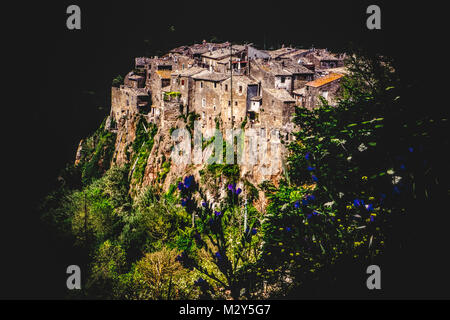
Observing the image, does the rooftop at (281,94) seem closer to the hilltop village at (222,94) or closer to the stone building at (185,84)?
the hilltop village at (222,94)

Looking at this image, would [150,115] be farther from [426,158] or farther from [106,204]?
[426,158]

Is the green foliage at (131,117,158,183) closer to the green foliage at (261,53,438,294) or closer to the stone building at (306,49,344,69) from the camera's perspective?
the stone building at (306,49,344,69)

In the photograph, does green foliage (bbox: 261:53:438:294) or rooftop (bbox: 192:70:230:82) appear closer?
green foliage (bbox: 261:53:438:294)

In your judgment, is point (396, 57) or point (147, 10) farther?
point (147, 10)

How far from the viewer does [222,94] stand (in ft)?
92.6

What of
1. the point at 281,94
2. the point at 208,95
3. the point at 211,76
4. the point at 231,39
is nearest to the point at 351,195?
the point at 231,39

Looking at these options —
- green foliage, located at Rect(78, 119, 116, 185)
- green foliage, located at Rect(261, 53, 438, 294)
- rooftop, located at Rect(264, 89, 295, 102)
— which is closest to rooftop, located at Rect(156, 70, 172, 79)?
green foliage, located at Rect(78, 119, 116, 185)

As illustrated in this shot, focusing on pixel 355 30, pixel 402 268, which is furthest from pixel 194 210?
pixel 355 30

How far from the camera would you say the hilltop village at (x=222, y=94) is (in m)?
23.4

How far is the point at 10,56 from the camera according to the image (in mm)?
11805

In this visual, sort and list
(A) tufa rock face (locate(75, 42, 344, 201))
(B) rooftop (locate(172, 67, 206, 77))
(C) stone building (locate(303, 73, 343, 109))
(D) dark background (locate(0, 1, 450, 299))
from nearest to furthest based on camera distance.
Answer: (D) dark background (locate(0, 1, 450, 299)) < (A) tufa rock face (locate(75, 42, 344, 201)) < (C) stone building (locate(303, 73, 343, 109)) < (B) rooftop (locate(172, 67, 206, 77))

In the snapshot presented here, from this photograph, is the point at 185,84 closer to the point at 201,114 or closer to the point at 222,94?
the point at 201,114

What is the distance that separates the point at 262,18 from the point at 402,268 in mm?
15536

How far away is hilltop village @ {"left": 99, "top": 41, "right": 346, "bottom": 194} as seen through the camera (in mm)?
23375
